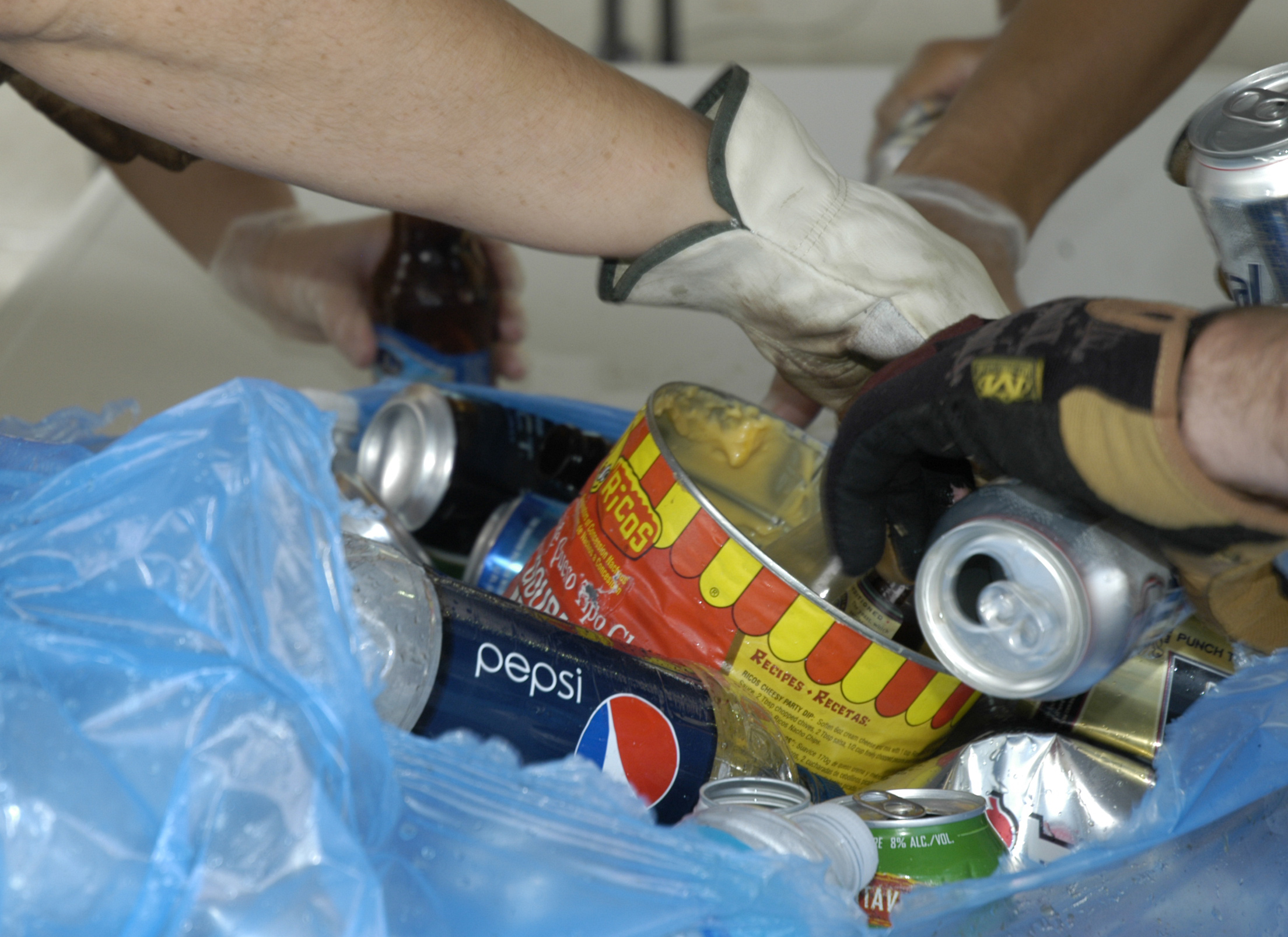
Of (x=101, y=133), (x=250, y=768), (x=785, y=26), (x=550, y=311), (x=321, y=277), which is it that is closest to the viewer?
(x=250, y=768)

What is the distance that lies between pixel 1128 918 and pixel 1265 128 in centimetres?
43

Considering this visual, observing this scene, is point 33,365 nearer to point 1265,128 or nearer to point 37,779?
point 37,779

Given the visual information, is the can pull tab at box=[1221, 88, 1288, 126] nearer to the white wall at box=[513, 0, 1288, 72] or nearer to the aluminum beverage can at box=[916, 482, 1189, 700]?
the aluminum beverage can at box=[916, 482, 1189, 700]

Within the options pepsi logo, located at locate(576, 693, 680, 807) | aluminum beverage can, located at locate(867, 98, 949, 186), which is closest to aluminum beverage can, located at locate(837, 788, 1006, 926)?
pepsi logo, located at locate(576, 693, 680, 807)

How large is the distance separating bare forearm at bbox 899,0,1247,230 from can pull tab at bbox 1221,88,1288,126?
19.3 inches

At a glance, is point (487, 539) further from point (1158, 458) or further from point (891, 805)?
point (1158, 458)

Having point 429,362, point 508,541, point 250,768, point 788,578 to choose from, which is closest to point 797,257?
point 788,578

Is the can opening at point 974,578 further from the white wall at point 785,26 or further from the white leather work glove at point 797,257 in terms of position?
the white wall at point 785,26

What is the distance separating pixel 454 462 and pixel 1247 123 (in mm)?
630

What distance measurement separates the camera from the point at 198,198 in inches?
59.9

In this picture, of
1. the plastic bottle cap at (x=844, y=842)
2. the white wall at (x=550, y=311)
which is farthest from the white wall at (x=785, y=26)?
the plastic bottle cap at (x=844, y=842)

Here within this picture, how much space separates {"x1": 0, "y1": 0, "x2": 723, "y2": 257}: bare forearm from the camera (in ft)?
1.84

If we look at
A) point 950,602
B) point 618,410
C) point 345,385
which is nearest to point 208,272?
point 345,385

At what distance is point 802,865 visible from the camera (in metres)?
0.48
